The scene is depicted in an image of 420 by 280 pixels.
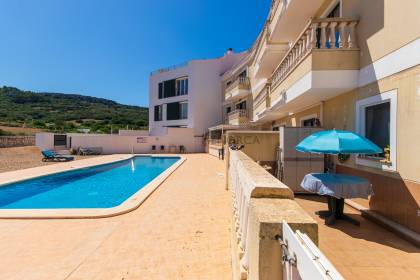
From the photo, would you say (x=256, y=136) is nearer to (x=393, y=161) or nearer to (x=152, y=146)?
(x=393, y=161)

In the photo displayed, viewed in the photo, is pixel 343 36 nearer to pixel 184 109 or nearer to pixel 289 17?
pixel 289 17

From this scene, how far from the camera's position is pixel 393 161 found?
518cm

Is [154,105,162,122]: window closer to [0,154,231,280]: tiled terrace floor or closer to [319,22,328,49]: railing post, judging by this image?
[0,154,231,280]: tiled terrace floor

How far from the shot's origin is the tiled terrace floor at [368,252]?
139 inches

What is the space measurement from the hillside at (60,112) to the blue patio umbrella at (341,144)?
54.7 metres

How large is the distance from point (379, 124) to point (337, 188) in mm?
2286

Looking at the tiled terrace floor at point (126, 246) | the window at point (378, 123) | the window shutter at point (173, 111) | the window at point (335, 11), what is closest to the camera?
the tiled terrace floor at point (126, 246)

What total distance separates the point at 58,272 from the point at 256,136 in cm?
753

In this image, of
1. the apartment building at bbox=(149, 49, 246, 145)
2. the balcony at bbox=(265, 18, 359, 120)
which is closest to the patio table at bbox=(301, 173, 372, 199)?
the balcony at bbox=(265, 18, 359, 120)

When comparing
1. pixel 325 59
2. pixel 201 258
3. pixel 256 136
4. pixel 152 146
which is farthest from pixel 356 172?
pixel 152 146

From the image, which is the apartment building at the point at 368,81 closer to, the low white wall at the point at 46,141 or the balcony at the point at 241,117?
the balcony at the point at 241,117

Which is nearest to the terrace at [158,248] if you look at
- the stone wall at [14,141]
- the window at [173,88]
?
the window at [173,88]

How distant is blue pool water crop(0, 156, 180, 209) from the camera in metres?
9.42

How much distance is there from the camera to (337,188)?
16.0ft
